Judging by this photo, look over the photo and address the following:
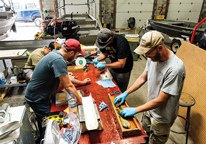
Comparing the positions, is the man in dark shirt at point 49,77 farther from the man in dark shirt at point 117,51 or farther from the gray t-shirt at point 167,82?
the gray t-shirt at point 167,82

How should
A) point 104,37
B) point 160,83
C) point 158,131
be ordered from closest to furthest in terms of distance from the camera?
point 160,83 < point 158,131 < point 104,37

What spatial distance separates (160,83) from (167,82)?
11 centimetres

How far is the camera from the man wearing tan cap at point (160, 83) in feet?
3.94

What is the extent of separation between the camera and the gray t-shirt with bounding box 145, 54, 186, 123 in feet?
3.96

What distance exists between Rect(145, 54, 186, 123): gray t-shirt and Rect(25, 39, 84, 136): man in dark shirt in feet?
2.80

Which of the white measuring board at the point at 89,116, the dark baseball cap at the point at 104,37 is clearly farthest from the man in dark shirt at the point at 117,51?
the white measuring board at the point at 89,116

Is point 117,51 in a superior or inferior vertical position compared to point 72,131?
superior

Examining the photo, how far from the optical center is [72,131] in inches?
48.9

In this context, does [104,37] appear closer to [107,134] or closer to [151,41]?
[151,41]

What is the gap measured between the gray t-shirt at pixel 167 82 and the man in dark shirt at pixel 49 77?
2.80 feet

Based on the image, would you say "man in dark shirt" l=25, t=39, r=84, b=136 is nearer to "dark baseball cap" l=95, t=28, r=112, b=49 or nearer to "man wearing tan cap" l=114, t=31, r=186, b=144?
"dark baseball cap" l=95, t=28, r=112, b=49

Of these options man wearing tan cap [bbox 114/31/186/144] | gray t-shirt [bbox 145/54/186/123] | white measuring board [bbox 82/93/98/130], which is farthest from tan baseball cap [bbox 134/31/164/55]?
white measuring board [bbox 82/93/98/130]

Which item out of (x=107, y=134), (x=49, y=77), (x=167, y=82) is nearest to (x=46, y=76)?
(x=49, y=77)

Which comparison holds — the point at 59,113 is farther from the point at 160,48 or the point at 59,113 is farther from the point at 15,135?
the point at 160,48
